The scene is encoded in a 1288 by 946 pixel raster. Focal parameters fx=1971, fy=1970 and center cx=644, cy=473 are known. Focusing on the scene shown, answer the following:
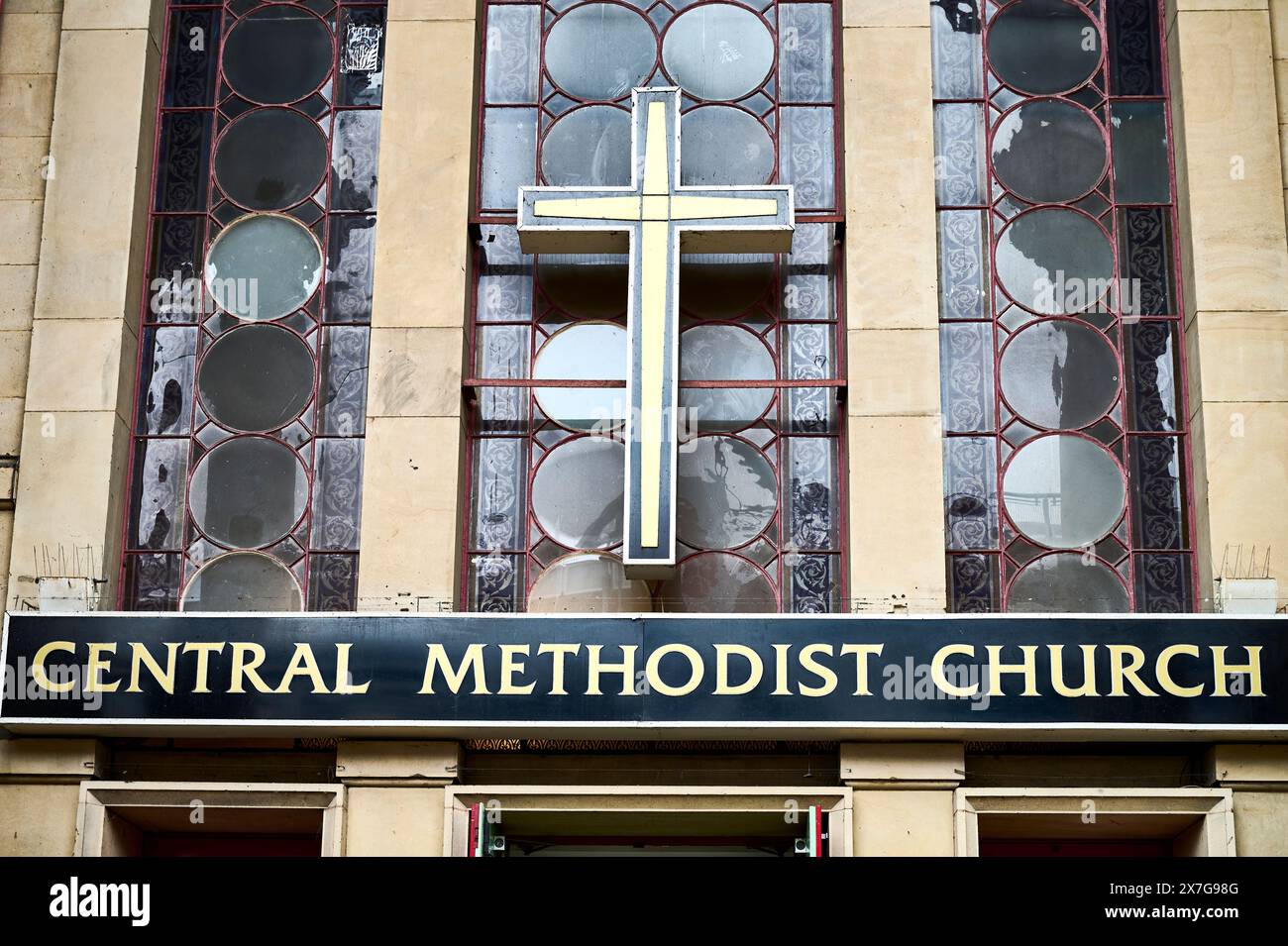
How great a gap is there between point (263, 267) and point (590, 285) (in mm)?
2956

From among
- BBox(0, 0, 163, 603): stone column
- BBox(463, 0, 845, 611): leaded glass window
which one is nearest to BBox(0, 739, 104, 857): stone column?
BBox(0, 0, 163, 603): stone column

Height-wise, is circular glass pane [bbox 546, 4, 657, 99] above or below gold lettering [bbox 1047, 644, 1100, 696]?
above

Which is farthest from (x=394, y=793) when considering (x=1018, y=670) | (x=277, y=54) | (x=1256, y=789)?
(x=277, y=54)

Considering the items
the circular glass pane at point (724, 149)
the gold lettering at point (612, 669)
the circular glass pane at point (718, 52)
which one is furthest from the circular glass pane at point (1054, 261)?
the gold lettering at point (612, 669)

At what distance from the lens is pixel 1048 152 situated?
17.7 m

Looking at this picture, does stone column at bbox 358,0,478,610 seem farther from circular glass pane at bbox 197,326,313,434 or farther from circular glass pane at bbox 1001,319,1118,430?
circular glass pane at bbox 1001,319,1118,430

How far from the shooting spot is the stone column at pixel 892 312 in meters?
16.3

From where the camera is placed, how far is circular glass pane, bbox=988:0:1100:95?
1789 centimetres

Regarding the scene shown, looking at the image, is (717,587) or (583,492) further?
(583,492)

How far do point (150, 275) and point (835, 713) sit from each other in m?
7.35

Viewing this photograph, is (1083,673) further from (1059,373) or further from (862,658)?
(1059,373)

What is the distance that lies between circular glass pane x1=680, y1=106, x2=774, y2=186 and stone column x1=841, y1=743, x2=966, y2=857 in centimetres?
529

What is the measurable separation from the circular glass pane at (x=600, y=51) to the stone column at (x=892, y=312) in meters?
1.92
